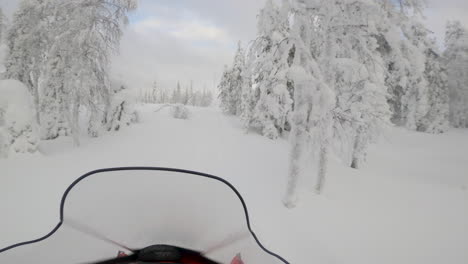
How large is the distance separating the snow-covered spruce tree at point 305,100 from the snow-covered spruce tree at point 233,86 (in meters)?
21.4

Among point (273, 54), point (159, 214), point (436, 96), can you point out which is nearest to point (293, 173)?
point (273, 54)

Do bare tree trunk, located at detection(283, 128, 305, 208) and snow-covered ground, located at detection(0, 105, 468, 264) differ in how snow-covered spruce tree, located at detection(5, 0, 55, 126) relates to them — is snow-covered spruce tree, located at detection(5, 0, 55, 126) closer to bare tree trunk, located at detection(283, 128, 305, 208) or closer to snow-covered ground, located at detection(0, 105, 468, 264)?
snow-covered ground, located at detection(0, 105, 468, 264)

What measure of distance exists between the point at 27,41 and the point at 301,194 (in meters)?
16.6

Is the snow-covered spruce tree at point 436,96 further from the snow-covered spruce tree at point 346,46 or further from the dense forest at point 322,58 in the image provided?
the snow-covered spruce tree at point 346,46

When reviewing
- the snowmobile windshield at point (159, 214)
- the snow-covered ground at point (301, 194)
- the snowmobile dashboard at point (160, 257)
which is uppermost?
the snowmobile windshield at point (159, 214)

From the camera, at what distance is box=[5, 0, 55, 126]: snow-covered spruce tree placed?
12.4m

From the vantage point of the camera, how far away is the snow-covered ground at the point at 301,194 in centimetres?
504

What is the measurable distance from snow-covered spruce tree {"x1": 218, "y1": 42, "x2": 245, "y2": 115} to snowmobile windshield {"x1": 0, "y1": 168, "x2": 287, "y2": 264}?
26354 mm

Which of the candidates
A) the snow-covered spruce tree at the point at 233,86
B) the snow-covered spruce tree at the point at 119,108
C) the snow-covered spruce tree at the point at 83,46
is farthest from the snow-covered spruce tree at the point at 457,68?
the snow-covered spruce tree at the point at 119,108

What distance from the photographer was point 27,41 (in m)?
12.6

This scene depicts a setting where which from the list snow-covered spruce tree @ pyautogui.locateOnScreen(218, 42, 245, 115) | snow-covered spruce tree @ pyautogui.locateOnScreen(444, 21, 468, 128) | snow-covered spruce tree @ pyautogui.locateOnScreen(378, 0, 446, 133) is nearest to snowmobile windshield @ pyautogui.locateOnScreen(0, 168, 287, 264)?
snow-covered spruce tree @ pyautogui.locateOnScreen(378, 0, 446, 133)

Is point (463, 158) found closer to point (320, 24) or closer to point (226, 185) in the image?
point (320, 24)

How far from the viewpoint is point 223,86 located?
104 ft

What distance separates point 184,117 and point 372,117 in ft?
59.4
